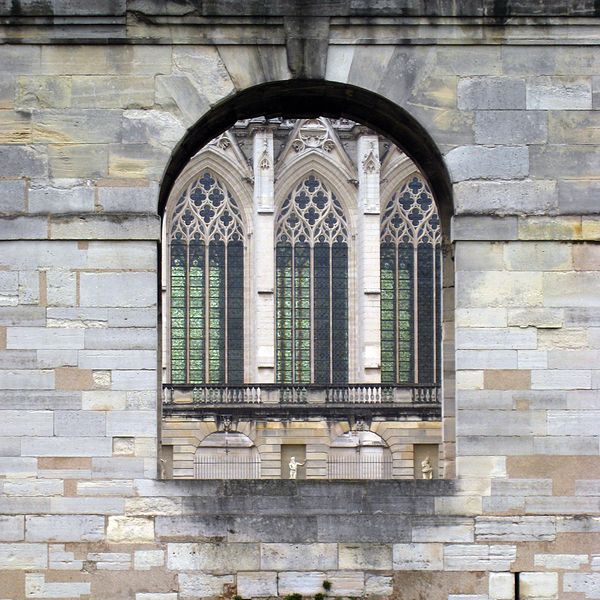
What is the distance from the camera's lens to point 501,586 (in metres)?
11.8

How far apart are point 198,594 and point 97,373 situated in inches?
79.3

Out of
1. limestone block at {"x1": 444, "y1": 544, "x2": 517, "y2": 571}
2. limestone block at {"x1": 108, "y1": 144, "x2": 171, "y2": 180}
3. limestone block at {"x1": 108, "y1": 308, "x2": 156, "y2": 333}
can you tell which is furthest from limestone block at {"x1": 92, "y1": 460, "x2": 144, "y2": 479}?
limestone block at {"x1": 444, "y1": 544, "x2": 517, "y2": 571}

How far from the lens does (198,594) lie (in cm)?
1173

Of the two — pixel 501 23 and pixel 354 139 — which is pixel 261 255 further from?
pixel 501 23

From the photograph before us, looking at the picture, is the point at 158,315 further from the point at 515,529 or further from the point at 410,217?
the point at 410,217

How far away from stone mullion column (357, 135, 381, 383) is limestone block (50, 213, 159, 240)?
31.0 m

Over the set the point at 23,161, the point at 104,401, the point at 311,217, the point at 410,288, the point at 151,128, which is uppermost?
the point at 311,217

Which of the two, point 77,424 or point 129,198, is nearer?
point 77,424

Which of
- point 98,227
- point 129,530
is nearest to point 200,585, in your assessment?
point 129,530

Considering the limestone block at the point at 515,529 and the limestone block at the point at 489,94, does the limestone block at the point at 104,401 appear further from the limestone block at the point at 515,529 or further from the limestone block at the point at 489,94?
the limestone block at the point at 489,94

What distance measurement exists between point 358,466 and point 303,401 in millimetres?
2461

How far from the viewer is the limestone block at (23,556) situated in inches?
463

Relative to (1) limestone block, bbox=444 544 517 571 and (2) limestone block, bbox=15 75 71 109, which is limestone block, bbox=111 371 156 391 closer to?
(2) limestone block, bbox=15 75 71 109

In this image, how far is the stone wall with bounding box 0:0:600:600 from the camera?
38.7 feet
